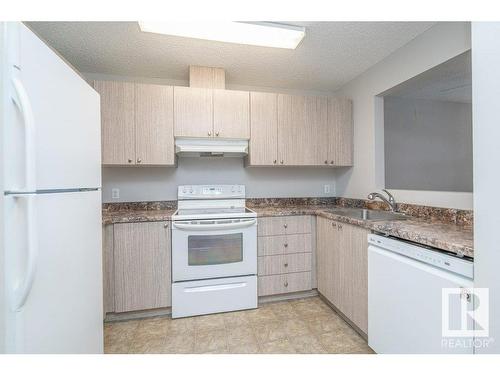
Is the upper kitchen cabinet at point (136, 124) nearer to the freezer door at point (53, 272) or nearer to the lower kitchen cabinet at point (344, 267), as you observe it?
the freezer door at point (53, 272)

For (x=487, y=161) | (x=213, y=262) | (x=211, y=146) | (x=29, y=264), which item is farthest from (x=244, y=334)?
(x=487, y=161)

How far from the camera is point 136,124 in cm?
211

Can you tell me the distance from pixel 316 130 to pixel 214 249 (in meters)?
1.68

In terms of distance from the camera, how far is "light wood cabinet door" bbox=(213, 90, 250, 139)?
226 centimetres

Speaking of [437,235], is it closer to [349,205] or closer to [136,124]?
[349,205]

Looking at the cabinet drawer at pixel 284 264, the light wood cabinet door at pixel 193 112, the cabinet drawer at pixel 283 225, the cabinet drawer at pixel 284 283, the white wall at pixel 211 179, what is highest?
the light wood cabinet door at pixel 193 112

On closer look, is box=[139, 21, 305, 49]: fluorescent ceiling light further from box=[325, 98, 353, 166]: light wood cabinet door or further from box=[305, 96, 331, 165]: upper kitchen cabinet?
box=[325, 98, 353, 166]: light wood cabinet door

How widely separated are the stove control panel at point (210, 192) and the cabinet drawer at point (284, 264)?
0.81 metres

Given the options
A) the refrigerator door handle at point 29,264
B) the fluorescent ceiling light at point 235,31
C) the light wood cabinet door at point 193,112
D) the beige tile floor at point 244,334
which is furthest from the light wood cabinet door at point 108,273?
the fluorescent ceiling light at point 235,31

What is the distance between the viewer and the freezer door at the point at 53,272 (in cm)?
72

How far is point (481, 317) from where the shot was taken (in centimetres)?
89

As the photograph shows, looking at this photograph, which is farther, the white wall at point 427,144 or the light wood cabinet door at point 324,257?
the white wall at point 427,144
